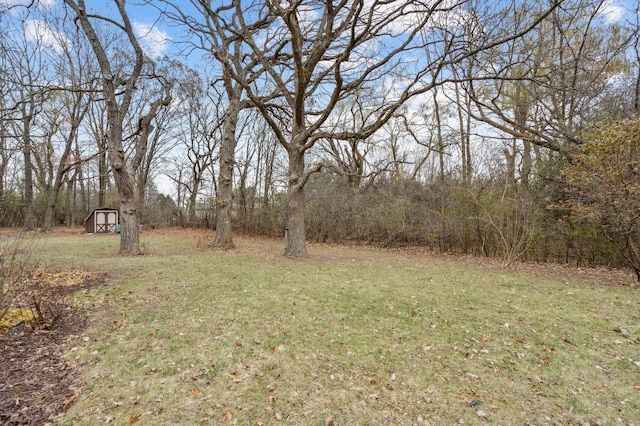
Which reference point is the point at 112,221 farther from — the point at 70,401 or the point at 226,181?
the point at 70,401

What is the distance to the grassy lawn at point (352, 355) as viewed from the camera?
239cm

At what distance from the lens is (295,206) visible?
8914 mm

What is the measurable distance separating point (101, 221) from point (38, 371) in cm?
2090

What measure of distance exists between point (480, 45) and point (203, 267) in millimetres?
8561

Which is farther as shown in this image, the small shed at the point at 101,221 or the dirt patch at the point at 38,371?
the small shed at the point at 101,221

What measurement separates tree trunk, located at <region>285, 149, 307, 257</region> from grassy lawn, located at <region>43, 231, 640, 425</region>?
3525mm

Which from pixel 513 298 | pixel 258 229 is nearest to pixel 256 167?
pixel 258 229

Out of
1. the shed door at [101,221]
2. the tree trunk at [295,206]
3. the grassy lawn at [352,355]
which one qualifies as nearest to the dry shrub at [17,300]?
the grassy lawn at [352,355]

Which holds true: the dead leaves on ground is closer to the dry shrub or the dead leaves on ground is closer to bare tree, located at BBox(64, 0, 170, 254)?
the dry shrub

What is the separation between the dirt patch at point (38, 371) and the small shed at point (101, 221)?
19.1m

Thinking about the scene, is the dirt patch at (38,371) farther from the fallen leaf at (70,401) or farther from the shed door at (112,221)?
the shed door at (112,221)

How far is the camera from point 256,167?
23109 mm

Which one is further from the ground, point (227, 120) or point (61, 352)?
point (227, 120)

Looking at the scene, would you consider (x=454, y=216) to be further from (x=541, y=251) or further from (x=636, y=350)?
(x=636, y=350)
